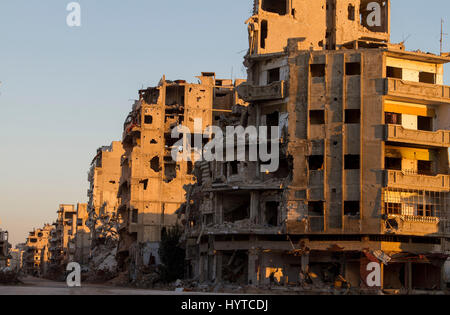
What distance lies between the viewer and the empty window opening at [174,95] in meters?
85.4

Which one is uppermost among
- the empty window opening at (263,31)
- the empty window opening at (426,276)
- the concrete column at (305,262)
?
the empty window opening at (263,31)

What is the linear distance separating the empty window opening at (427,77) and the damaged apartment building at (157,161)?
84.3ft

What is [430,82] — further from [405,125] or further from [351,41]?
[351,41]

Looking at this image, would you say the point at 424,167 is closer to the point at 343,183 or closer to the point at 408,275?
the point at 343,183

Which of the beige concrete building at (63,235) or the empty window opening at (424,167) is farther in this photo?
the beige concrete building at (63,235)

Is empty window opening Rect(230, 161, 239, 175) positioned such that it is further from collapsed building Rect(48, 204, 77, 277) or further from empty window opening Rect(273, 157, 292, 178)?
collapsed building Rect(48, 204, 77, 277)

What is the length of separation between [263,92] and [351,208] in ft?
37.1

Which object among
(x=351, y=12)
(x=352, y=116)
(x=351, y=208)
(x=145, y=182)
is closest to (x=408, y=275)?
(x=351, y=208)

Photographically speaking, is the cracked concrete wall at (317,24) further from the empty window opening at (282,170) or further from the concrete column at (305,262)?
the concrete column at (305,262)

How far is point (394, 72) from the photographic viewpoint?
5897 cm

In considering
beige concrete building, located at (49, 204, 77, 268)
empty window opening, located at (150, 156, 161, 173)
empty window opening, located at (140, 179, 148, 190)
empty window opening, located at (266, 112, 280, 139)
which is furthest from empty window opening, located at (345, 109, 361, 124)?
beige concrete building, located at (49, 204, 77, 268)

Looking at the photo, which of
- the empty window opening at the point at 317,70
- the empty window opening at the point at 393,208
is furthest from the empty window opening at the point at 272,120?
the empty window opening at the point at 393,208

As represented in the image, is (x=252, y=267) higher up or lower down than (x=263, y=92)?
lower down

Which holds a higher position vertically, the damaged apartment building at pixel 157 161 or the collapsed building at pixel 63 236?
the damaged apartment building at pixel 157 161
